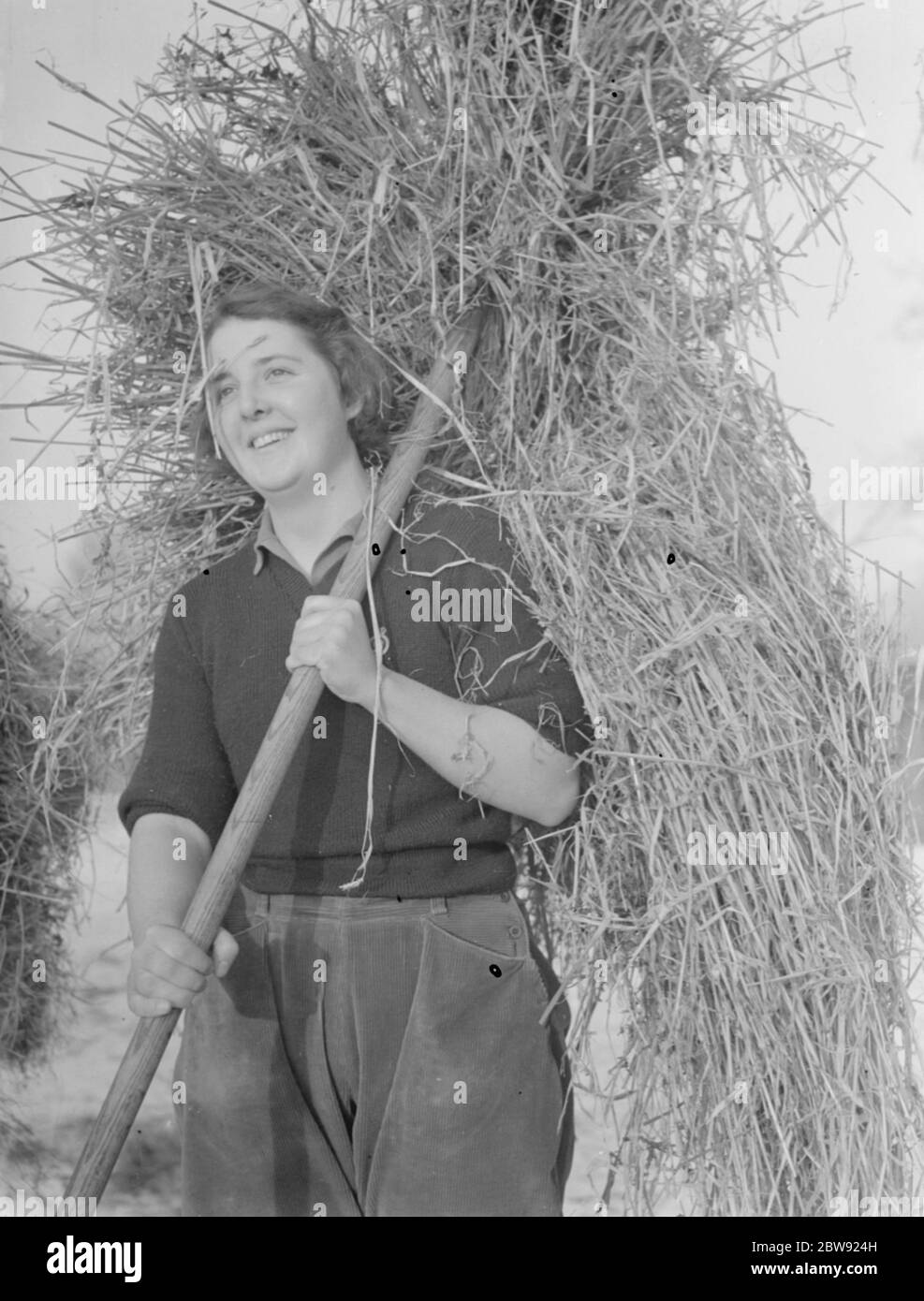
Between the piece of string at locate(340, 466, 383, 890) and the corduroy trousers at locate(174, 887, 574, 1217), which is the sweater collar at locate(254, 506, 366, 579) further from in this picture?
the corduroy trousers at locate(174, 887, 574, 1217)

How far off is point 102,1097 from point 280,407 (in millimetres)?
593

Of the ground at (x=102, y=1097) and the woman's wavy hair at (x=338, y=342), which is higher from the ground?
the woman's wavy hair at (x=338, y=342)

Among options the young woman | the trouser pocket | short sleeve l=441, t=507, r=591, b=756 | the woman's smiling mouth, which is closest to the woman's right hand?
the young woman

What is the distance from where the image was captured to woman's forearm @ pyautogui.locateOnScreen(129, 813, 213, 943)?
3.43ft

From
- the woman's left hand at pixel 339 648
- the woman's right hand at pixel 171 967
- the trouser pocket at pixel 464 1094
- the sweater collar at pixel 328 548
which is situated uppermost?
the sweater collar at pixel 328 548

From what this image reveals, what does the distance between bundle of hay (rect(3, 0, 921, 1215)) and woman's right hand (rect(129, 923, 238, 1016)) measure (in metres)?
0.27

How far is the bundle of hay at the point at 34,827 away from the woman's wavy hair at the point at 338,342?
0.32 metres

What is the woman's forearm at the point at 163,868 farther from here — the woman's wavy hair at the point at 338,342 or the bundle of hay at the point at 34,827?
the woman's wavy hair at the point at 338,342

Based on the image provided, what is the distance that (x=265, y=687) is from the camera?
3.54ft

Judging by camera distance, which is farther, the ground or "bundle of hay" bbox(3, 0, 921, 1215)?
the ground

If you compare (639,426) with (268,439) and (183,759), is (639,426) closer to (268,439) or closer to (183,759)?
(268,439)

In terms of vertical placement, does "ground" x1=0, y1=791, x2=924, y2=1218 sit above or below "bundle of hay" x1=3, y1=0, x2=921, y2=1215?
below

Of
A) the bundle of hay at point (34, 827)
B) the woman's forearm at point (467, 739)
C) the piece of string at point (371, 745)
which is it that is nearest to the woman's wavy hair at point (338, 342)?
the piece of string at point (371, 745)

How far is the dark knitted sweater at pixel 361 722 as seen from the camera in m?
1.04
